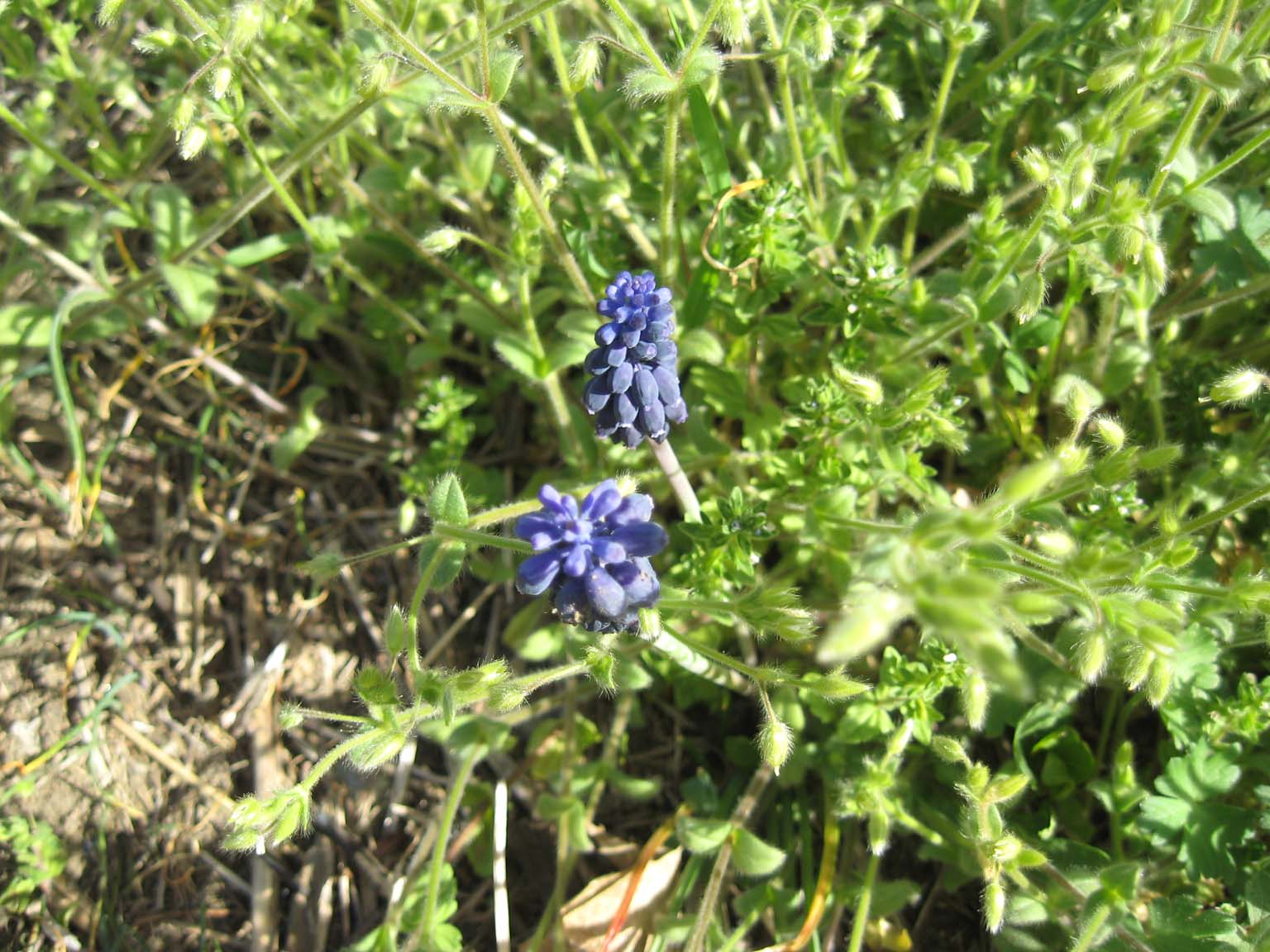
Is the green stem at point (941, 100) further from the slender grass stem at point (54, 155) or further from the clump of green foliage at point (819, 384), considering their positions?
the slender grass stem at point (54, 155)

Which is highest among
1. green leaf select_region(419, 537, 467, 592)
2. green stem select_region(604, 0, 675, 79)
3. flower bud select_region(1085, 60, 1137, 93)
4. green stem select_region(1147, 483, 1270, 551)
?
green stem select_region(604, 0, 675, 79)

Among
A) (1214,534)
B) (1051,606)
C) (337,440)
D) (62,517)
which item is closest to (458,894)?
(337,440)

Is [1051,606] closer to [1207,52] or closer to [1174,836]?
[1174,836]

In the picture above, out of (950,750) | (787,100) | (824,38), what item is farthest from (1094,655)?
(787,100)

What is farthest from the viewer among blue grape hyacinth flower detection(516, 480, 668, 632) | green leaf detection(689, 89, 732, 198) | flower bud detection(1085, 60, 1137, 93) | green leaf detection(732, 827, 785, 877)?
green leaf detection(689, 89, 732, 198)

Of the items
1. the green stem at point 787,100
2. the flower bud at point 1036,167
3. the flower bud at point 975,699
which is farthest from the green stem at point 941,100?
the flower bud at point 975,699

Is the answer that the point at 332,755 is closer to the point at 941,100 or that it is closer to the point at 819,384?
the point at 819,384

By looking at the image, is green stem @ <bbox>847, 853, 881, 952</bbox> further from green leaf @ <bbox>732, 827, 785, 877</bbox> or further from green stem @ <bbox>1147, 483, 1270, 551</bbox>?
green stem @ <bbox>1147, 483, 1270, 551</bbox>

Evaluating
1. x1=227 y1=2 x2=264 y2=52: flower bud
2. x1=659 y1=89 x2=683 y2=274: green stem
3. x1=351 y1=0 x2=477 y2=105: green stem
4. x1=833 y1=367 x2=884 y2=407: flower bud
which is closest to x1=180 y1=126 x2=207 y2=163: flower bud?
x1=227 y1=2 x2=264 y2=52: flower bud
